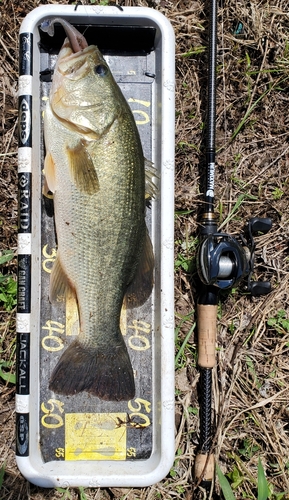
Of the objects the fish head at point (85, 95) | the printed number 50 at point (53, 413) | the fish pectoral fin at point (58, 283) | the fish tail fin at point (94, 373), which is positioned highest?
the fish head at point (85, 95)

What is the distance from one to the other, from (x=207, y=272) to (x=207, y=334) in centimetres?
36

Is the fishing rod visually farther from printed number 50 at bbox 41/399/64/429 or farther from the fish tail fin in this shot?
printed number 50 at bbox 41/399/64/429

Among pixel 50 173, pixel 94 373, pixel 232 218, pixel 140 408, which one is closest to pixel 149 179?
pixel 50 173

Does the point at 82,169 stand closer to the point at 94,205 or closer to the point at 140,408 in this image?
the point at 94,205

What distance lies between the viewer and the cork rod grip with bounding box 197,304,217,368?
2438mm

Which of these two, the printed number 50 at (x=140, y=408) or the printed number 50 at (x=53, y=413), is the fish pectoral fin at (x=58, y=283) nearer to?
the printed number 50 at (x=53, y=413)

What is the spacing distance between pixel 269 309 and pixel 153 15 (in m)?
1.72

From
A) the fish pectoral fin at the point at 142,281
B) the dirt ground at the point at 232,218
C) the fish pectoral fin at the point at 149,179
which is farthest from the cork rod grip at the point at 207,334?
the fish pectoral fin at the point at 149,179

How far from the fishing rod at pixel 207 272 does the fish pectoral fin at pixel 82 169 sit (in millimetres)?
667

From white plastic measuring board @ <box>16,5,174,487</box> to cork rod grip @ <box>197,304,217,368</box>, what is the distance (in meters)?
0.20

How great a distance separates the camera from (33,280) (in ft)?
7.70

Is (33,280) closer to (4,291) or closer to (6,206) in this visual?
(4,291)

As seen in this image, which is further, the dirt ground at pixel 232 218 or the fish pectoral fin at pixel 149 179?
the dirt ground at pixel 232 218

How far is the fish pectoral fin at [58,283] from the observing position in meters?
2.32
